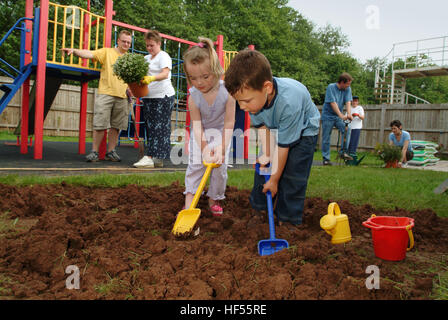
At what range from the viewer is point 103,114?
532cm

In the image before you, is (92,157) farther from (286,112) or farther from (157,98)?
(286,112)

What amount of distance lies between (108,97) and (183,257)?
4.13 meters

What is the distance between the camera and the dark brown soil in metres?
1.49

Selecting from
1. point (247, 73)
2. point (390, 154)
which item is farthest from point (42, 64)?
point (390, 154)

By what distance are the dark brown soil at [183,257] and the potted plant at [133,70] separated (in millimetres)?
2304

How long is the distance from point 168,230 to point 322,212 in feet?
3.87

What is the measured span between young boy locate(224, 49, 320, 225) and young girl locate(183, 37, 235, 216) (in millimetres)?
331

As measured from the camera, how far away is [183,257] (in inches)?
71.3

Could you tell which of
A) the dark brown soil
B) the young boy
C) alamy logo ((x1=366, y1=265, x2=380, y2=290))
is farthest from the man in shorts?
alamy logo ((x1=366, y1=265, x2=380, y2=290))

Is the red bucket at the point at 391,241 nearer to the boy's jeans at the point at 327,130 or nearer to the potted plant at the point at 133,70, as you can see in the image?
the potted plant at the point at 133,70

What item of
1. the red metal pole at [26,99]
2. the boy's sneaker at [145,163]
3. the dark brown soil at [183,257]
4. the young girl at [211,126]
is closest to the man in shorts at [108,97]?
the boy's sneaker at [145,163]

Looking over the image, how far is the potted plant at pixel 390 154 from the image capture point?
7086mm
